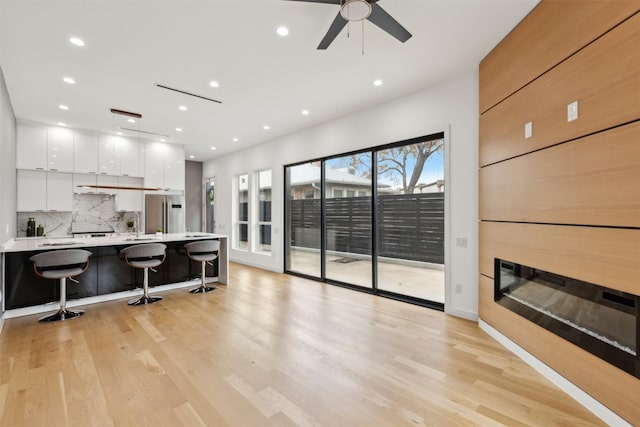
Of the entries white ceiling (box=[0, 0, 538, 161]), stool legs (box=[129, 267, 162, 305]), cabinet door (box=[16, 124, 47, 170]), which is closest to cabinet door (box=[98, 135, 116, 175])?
cabinet door (box=[16, 124, 47, 170])

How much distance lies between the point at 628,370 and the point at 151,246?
16.6 feet

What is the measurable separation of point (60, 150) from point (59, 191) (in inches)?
32.6

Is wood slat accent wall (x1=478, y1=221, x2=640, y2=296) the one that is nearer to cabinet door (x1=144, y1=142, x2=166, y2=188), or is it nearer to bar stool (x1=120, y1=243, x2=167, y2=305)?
bar stool (x1=120, y1=243, x2=167, y2=305)

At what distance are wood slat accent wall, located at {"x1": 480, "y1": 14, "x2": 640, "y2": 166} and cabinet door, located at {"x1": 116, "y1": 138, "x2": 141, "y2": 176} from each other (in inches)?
284

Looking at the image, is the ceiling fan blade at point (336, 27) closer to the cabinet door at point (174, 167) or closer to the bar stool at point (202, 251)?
the bar stool at point (202, 251)

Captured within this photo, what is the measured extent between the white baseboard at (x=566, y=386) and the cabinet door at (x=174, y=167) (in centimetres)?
720

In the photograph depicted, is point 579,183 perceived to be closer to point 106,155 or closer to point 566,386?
point 566,386

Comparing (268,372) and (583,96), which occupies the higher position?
(583,96)

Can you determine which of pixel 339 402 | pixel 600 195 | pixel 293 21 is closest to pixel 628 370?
pixel 600 195

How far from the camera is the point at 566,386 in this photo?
2186mm

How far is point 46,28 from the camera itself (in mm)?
2795

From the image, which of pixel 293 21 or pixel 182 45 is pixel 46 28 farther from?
pixel 293 21

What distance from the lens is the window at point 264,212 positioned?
709 cm

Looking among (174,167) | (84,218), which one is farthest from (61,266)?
(174,167)
